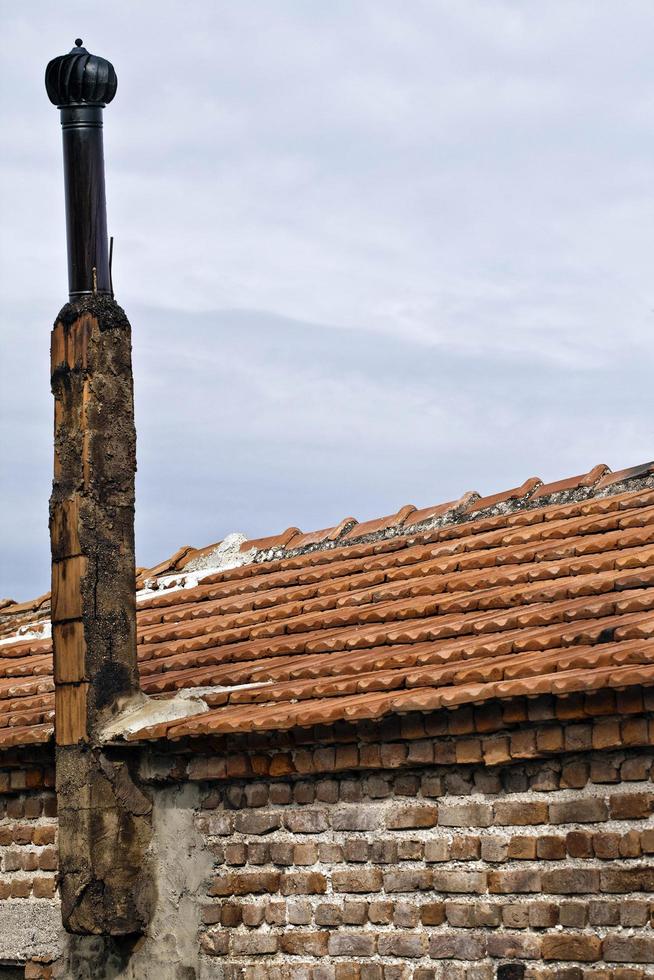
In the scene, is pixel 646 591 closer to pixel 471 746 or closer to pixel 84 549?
pixel 471 746

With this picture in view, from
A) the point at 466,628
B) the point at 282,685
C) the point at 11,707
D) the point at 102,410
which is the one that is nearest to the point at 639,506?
the point at 466,628

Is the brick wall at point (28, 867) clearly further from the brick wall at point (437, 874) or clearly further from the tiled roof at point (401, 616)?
the brick wall at point (437, 874)

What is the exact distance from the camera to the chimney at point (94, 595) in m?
7.07

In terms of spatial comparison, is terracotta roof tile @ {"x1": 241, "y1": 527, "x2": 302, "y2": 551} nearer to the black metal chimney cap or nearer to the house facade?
the house facade

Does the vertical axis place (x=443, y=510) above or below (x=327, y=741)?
above

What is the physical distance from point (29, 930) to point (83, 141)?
14.0 feet

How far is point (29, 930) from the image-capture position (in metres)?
7.64

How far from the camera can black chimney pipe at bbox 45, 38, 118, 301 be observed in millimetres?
8258

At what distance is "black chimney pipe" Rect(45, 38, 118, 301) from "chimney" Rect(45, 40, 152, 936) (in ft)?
0.04

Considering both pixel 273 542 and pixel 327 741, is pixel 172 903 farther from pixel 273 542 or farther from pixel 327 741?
pixel 273 542

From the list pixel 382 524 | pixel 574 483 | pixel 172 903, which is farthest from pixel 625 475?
pixel 172 903

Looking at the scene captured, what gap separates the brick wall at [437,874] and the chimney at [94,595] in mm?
494

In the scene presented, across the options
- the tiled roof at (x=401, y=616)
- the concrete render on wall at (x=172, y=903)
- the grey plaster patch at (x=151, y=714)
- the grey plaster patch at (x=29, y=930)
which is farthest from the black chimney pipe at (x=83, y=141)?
the grey plaster patch at (x=29, y=930)

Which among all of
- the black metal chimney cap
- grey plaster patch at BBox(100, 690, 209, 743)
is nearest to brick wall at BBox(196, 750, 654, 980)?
grey plaster patch at BBox(100, 690, 209, 743)
